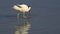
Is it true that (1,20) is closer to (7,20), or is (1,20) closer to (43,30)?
(7,20)

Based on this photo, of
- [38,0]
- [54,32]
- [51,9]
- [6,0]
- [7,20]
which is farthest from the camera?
[38,0]

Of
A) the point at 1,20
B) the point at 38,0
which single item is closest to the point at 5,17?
the point at 1,20

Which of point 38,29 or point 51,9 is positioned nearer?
point 38,29

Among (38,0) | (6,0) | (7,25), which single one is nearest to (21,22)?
(7,25)

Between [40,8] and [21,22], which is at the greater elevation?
[40,8]

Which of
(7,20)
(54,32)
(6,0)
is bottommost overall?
(54,32)

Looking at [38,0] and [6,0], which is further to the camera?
[38,0]

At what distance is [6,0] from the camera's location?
170 cm

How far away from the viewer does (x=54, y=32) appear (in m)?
0.96

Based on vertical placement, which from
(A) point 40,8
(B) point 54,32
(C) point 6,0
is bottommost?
(B) point 54,32

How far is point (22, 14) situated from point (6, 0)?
24.6 inches

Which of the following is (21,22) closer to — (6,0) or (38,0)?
(6,0)

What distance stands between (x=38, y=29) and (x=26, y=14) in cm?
20

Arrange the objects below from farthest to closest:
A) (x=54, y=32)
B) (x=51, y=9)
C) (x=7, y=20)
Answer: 1. (x=51, y=9)
2. (x=7, y=20)
3. (x=54, y=32)
